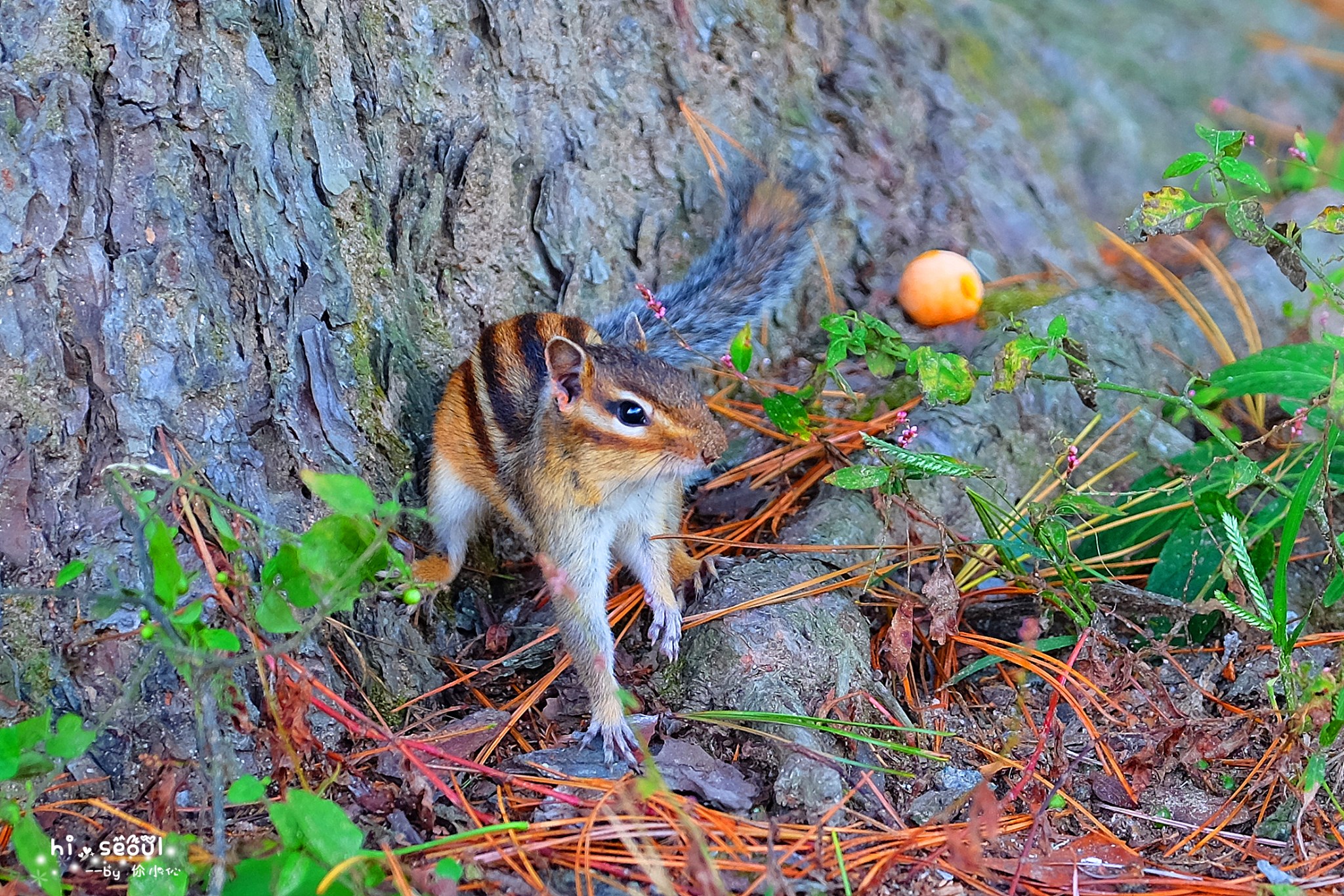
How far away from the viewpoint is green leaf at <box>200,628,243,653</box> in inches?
61.4

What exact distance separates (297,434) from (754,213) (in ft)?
3.92

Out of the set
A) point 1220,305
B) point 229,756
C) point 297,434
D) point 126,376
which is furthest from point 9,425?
point 1220,305

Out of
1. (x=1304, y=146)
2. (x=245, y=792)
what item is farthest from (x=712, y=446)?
(x=1304, y=146)

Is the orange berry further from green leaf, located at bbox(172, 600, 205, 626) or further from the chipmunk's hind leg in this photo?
green leaf, located at bbox(172, 600, 205, 626)

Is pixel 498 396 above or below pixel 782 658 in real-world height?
above

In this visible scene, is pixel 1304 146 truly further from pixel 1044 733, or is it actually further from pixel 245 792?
pixel 245 792

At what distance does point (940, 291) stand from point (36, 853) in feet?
7.56

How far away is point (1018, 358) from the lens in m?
2.09

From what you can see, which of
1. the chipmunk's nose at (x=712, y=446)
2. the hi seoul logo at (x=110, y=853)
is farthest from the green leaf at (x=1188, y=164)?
the hi seoul logo at (x=110, y=853)

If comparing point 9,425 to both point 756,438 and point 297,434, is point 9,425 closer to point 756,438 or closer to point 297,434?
point 297,434

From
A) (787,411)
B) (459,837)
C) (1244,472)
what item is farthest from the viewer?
(787,411)

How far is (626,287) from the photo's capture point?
2.84 metres

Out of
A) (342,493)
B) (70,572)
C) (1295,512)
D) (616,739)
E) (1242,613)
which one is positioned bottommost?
(616,739)

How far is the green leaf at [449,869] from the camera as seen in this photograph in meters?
1.55
